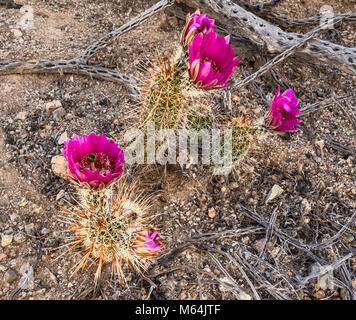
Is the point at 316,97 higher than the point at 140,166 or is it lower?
higher

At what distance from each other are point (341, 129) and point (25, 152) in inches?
72.6

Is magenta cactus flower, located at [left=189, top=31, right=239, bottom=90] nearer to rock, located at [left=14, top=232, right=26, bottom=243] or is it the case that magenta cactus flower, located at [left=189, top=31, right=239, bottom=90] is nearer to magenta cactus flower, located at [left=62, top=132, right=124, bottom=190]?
magenta cactus flower, located at [left=62, top=132, right=124, bottom=190]

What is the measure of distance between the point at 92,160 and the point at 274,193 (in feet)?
3.37

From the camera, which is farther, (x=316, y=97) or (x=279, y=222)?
(x=316, y=97)

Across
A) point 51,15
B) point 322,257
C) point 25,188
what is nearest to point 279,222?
point 322,257

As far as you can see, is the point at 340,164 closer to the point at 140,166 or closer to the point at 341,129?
the point at 341,129

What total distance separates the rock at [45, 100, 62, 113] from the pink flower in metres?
1.00

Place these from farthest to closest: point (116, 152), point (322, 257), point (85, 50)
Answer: point (85, 50)
point (322, 257)
point (116, 152)

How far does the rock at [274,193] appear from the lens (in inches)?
76.1

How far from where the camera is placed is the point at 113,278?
5.45ft

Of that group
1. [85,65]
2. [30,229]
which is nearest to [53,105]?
[85,65]

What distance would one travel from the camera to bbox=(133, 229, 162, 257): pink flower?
4.90 ft

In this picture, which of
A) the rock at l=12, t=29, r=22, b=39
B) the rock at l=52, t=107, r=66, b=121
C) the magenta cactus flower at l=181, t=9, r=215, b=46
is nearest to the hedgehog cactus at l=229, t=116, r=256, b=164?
the magenta cactus flower at l=181, t=9, r=215, b=46

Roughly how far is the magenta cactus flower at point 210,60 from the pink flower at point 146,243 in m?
0.63
